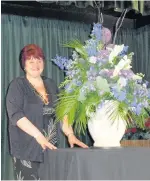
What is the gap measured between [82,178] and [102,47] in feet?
2.33

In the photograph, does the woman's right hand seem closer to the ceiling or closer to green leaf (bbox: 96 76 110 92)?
green leaf (bbox: 96 76 110 92)

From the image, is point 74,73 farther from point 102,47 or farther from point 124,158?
point 124,158

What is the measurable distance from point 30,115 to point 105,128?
1.78ft

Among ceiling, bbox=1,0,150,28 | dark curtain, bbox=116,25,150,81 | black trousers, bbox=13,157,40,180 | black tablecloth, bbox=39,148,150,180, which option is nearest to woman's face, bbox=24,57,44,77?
black trousers, bbox=13,157,40,180

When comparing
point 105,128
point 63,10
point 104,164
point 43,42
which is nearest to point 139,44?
point 63,10

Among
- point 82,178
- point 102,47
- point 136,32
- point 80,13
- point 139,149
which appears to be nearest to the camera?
point 82,178

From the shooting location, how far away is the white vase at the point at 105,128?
5.17 feet

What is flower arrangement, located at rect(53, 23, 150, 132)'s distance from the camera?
1.54 m

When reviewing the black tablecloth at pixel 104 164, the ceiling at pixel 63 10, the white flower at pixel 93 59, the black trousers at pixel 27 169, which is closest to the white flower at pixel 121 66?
the white flower at pixel 93 59

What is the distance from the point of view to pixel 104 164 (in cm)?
136

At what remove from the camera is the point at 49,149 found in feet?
5.28

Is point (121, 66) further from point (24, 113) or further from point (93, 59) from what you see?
point (24, 113)

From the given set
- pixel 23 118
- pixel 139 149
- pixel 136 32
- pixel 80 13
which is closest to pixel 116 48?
pixel 139 149

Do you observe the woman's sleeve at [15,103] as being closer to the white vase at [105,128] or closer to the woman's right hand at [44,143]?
the woman's right hand at [44,143]
